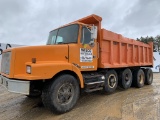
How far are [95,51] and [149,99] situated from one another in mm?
2583

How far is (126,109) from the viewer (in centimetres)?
527

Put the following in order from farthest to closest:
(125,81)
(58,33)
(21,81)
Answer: (125,81) → (58,33) → (21,81)

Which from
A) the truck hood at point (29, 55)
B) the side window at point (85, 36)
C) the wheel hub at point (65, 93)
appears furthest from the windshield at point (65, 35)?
the wheel hub at point (65, 93)

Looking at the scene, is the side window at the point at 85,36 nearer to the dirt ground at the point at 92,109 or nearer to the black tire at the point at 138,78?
the dirt ground at the point at 92,109

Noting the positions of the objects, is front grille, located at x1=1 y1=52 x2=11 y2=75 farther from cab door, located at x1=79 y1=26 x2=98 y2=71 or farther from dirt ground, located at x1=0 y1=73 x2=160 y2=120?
cab door, located at x1=79 y1=26 x2=98 y2=71

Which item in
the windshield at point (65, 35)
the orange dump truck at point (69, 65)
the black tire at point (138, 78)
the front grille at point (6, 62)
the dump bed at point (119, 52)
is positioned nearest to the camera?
the orange dump truck at point (69, 65)

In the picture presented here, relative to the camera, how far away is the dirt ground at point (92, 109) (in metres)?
4.64

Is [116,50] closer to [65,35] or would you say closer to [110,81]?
[110,81]

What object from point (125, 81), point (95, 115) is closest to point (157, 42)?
point (125, 81)

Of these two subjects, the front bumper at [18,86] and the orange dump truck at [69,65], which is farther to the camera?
the orange dump truck at [69,65]

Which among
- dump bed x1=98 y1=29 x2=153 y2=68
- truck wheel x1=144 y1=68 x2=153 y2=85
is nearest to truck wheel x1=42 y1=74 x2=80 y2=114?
dump bed x1=98 y1=29 x2=153 y2=68

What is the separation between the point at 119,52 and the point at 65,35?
278 cm

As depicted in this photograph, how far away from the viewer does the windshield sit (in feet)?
18.7

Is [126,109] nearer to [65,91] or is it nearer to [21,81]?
[65,91]
